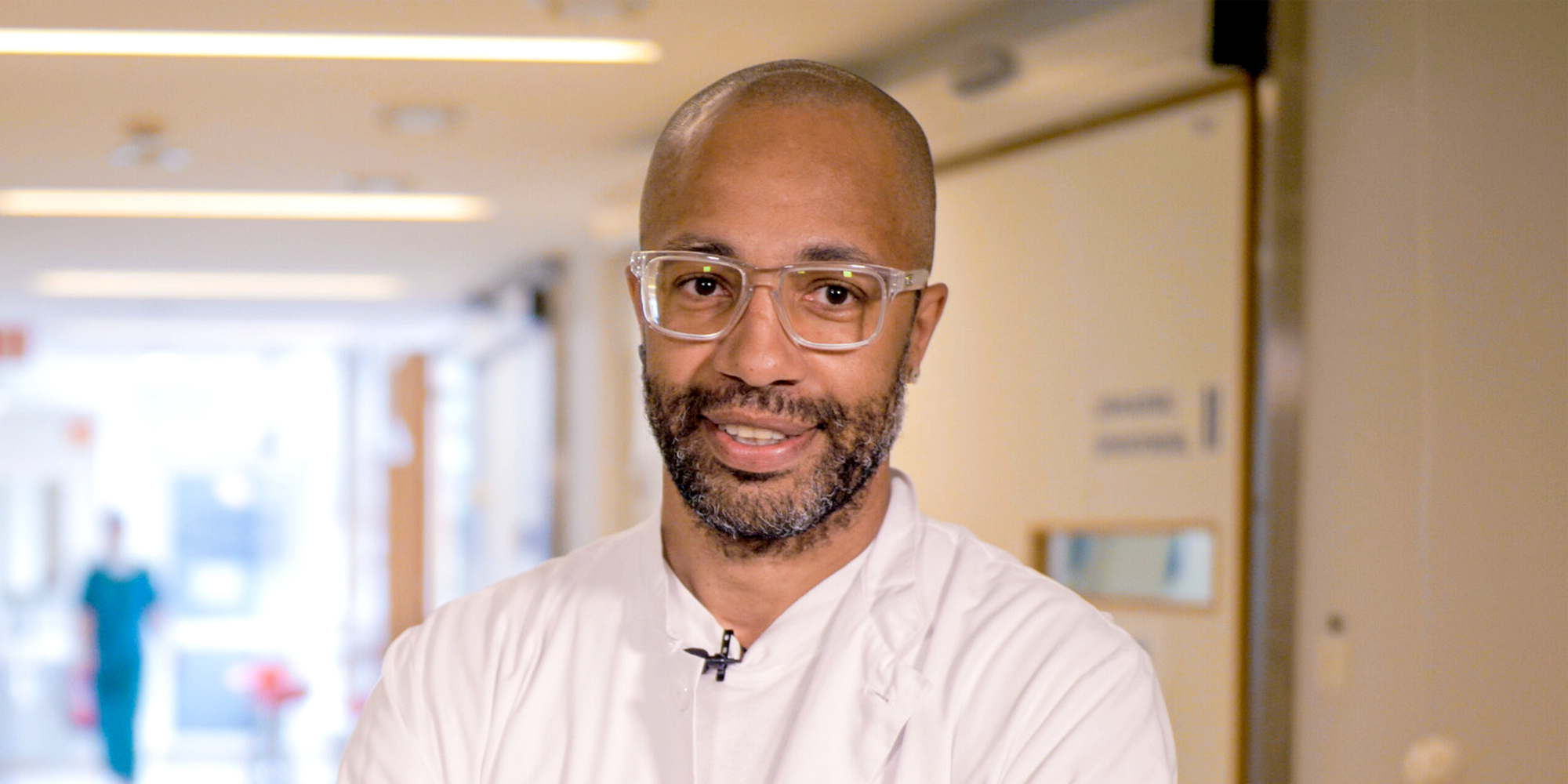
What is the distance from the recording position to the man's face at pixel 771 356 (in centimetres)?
134

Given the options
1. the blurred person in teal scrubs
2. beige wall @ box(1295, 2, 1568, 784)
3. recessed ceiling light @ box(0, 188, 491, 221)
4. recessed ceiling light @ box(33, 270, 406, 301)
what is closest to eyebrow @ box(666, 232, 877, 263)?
beige wall @ box(1295, 2, 1568, 784)

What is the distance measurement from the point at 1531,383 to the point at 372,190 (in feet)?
14.0

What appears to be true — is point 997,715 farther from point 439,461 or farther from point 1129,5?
point 439,461

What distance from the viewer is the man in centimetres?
133

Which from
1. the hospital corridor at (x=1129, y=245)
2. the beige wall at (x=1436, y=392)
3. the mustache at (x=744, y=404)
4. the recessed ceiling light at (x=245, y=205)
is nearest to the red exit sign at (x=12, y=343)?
the hospital corridor at (x=1129, y=245)

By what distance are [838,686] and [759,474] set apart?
209 millimetres

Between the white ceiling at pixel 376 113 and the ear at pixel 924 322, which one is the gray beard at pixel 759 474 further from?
the white ceiling at pixel 376 113

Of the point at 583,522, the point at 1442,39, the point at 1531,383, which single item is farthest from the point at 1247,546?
the point at 583,522

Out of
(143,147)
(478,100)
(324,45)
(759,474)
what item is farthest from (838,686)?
(143,147)

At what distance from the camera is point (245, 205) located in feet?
19.0

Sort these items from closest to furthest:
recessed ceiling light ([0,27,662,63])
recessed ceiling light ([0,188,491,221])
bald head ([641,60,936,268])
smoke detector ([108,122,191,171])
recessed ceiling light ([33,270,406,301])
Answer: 1. bald head ([641,60,936,268])
2. recessed ceiling light ([0,27,662,63])
3. smoke detector ([108,122,191,171])
4. recessed ceiling light ([0,188,491,221])
5. recessed ceiling light ([33,270,406,301])

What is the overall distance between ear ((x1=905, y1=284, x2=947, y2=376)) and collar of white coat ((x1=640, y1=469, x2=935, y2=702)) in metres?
0.13

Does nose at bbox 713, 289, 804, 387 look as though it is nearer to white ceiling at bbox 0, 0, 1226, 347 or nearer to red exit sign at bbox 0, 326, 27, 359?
white ceiling at bbox 0, 0, 1226, 347

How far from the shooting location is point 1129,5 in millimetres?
2918
